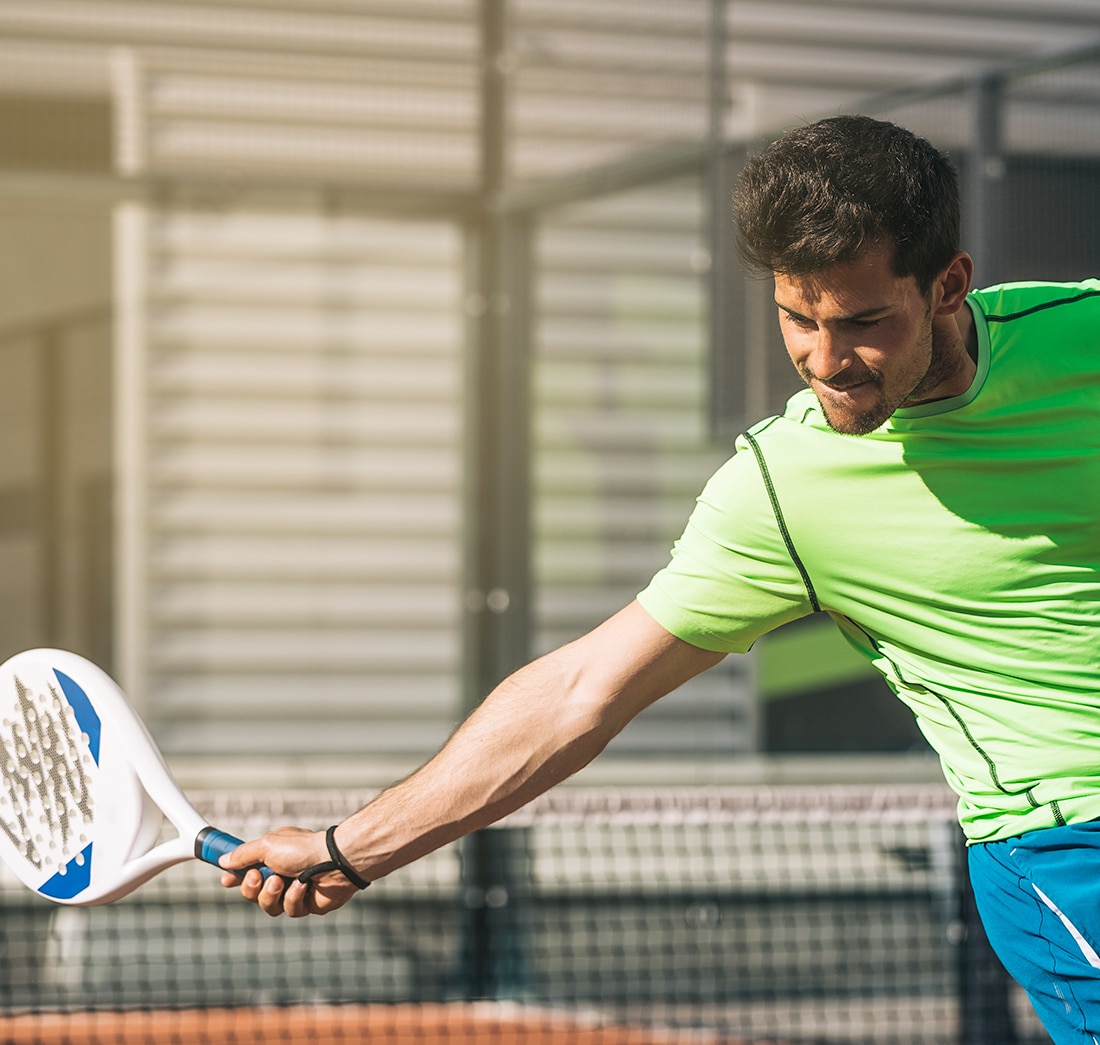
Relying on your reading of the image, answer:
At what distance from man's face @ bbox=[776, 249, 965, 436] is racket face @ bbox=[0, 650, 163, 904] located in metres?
1.18

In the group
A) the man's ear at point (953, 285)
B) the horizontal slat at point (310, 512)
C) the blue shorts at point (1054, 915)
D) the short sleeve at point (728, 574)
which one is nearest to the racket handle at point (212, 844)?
the short sleeve at point (728, 574)

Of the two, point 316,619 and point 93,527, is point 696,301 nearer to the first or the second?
point 316,619

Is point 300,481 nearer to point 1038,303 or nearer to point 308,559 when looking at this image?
point 308,559

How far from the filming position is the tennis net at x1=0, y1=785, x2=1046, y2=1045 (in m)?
5.30

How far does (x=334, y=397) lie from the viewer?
5652 mm

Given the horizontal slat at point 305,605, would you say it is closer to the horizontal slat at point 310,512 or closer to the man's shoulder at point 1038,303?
the horizontal slat at point 310,512

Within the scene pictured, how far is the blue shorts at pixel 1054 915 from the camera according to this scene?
2025 millimetres

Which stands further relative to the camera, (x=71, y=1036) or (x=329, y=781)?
(x=329, y=781)

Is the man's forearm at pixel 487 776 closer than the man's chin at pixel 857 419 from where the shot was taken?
No

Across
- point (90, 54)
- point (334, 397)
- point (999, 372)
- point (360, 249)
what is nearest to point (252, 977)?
point (334, 397)

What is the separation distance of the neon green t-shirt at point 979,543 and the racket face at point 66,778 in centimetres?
90

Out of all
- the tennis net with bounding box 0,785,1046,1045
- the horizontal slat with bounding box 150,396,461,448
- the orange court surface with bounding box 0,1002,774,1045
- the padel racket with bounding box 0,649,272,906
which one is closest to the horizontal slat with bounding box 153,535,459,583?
the horizontal slat with bounding box 150,396,461,448

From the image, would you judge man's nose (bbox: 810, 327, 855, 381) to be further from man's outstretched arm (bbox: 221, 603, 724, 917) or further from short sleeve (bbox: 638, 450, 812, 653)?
man's outstretched arm (bbox: 221, 603, 724, 917)

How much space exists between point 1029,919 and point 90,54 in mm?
4345
